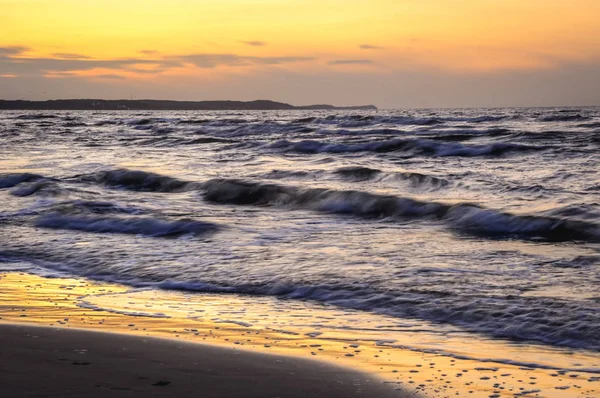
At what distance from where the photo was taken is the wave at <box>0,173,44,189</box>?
708 inches

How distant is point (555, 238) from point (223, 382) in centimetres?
663

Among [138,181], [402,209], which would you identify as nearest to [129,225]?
[402,209]

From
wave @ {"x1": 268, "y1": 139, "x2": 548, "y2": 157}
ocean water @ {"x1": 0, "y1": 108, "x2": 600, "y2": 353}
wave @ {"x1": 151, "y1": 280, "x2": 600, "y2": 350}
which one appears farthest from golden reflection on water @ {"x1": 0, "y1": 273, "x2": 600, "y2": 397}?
wave @ {"x1": 268, "y1": 139, "x2": 548, "y2": 157}

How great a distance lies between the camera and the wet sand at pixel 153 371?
4070 millimetres

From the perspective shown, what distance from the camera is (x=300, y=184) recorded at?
55.5 ft

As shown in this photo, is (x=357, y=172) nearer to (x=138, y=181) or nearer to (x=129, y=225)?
(x=138, y=181)

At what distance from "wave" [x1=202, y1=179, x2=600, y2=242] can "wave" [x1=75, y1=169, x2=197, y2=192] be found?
83 cm

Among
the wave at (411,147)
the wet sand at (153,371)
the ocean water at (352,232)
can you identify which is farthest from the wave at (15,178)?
the wet sand at (153,371)

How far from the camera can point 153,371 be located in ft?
14.6

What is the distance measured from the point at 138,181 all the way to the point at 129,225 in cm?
769

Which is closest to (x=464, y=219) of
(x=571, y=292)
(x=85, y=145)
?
(x=571, y=292)

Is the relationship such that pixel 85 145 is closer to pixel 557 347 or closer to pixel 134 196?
pixel 134 196

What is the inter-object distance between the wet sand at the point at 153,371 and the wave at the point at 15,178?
1352cm

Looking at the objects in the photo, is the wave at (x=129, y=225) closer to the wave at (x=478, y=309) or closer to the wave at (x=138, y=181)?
the wave at (x=478, y=309)
